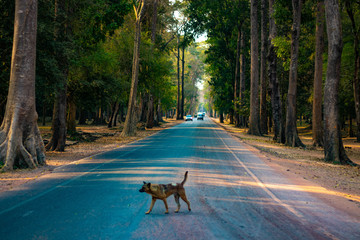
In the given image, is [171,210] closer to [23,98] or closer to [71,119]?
[23,98]

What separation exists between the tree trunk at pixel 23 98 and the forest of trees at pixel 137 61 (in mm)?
38

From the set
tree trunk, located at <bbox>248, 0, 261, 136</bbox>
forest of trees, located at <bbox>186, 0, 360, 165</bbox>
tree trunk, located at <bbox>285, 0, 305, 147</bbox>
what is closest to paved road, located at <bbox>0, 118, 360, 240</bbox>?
forest of trees, located at <bbox>186, 0, 360, 165</bbox>

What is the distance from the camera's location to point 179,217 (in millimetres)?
6410

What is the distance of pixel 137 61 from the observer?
3191cm

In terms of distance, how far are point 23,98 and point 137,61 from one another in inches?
765

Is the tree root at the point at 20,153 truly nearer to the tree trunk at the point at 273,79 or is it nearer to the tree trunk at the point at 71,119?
the tree trunk at the point at 71,119

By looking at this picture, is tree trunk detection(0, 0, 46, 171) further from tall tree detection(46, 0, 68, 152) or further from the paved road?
tall tree detection(46, 0, 68, 152)

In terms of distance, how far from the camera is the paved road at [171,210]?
18.4 feet

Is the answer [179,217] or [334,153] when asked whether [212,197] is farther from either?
[334,153]

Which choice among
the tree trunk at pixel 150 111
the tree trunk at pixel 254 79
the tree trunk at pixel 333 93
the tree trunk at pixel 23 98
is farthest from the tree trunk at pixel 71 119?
the tree trunk at pixel 333 93

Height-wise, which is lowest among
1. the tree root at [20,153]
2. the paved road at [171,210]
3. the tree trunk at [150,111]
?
the paved road at [171,210]

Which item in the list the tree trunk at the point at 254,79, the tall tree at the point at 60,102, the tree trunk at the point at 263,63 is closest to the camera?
the tall tree at the point at 60,102

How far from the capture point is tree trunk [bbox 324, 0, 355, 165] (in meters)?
16.0

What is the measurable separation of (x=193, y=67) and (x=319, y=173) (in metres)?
105
